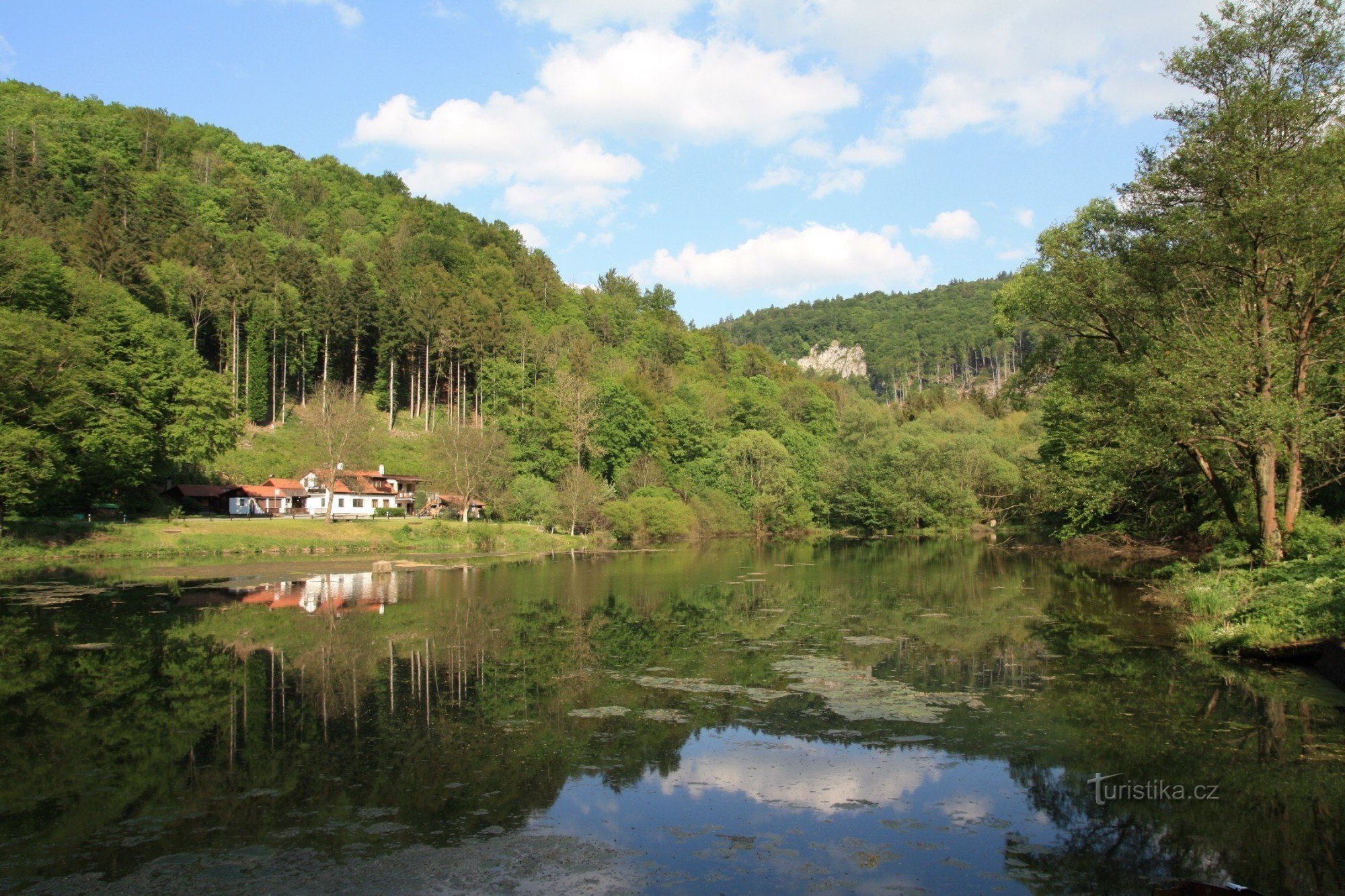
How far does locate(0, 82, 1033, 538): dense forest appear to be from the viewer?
145 feet

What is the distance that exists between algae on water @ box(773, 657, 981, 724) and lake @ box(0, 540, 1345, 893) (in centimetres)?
8

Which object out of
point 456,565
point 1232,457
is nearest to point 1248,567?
point 1232,457

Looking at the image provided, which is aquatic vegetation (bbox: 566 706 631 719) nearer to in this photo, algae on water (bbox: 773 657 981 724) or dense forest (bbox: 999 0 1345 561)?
algae on water (bbox: 773 657 981 724)

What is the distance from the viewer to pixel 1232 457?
78.3ft

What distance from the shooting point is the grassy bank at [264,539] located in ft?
129

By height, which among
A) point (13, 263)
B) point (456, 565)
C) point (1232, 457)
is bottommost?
point (456, 565)

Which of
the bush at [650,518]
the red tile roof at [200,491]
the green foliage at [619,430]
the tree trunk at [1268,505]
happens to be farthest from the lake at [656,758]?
the green foliage at [619,430]

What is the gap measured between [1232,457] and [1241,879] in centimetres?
2047

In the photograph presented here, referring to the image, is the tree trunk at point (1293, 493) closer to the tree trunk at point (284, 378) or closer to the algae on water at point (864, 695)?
the algae on water at point (864, 695)

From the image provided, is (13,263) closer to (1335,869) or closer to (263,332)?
(263,332)

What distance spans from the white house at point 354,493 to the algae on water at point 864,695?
49.4 m

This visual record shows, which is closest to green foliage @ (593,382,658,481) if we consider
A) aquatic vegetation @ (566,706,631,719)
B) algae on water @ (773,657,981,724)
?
algae on water @ (773,657,981,724)

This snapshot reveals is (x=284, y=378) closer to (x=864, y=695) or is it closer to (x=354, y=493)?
(x=354, y=493)

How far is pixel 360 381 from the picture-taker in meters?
86.8
